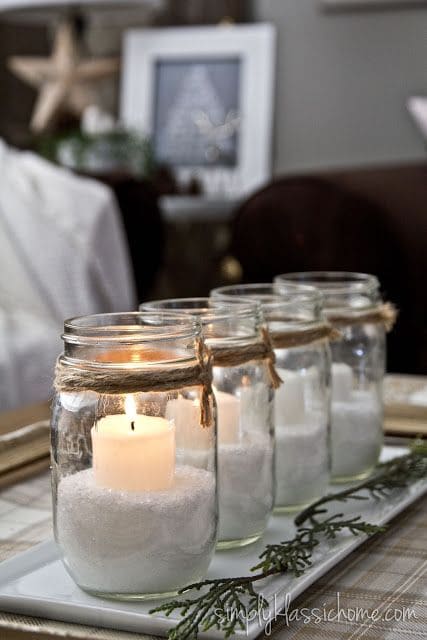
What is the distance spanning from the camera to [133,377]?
60 centimetres

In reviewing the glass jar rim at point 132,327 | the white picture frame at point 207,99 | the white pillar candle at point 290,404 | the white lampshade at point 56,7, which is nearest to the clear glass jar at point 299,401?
the white pillar candle at point 290,404

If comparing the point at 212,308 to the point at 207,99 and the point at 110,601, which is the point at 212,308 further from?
the point at 207,99

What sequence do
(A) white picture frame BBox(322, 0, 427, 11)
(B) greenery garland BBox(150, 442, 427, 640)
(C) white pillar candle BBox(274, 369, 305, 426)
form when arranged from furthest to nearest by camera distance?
(A) white picture frame BBox(322, 0, 427, 11) → (C) white pillar candle BBox(274, 369, 305, 426) → (B) greenery garland BBox(150, 442, 427, 640)

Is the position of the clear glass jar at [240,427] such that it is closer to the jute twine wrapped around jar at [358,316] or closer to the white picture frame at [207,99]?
the jute twine wrapped around jar at [358,316]

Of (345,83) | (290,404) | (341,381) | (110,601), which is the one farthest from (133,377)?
(345,83)

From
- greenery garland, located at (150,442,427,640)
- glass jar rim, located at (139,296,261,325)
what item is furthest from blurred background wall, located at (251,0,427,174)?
glass jar rim, located at (139,296,261,325)

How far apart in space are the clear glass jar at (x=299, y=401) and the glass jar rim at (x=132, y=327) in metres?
0.13

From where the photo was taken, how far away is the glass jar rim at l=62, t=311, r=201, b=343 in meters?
0.60

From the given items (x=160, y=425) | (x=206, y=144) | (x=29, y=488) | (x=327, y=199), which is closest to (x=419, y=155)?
(x=206, y=144)

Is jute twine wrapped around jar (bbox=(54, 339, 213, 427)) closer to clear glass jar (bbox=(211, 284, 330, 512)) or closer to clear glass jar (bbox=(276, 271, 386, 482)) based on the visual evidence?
clear glass jar (bbox=(211, 284, 330, 512))

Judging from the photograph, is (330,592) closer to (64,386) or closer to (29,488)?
(64,386)

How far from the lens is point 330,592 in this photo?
650 mm

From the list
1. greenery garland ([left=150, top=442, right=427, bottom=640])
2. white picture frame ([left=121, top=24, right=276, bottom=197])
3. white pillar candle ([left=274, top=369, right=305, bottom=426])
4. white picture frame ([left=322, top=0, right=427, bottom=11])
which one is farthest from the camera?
white picture frame ([left=121, top=24, right=276, bottom=197])

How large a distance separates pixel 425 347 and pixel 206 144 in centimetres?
162
